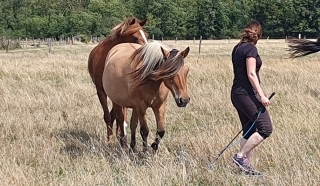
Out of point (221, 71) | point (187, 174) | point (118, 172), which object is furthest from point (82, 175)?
point (221, 71)

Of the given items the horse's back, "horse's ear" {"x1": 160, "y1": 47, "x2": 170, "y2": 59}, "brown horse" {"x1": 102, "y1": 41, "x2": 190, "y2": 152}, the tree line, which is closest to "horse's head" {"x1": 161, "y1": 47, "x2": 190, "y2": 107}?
"brown horse" {"x1": 102, "y1": 41, "x2": 190, "y2": 152}

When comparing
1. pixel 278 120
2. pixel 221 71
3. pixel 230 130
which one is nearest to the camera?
pixel 230 130

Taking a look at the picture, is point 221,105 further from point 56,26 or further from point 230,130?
point 56,26

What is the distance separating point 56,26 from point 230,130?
240 feet

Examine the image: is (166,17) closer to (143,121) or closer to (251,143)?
(143,121)

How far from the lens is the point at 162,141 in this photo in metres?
6.00

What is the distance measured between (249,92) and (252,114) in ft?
0.81

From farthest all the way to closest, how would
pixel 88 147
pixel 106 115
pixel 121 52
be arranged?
pixel 106 115
pixel 121 52
pixel 88 147

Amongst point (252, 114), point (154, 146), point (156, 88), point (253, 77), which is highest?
point (253, 77)

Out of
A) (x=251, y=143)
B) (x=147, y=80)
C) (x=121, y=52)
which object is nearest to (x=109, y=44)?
(x=121, y=52)

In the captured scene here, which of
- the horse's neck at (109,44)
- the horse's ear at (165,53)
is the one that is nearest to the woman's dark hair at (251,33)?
the horse's ear at (165,53)

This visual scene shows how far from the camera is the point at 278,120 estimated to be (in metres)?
6.72

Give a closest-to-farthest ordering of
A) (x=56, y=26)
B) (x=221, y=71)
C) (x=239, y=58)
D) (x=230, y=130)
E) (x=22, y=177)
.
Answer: (x=22, y=177)
(x=239, y=58)
(x=230, y=130)
(x=221, y=71)
(x=56, y=26)

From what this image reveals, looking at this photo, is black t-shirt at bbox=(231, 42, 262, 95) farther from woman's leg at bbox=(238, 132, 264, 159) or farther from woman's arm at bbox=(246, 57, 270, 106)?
woman's leg at bbox=(238, 132, 264, 159)
